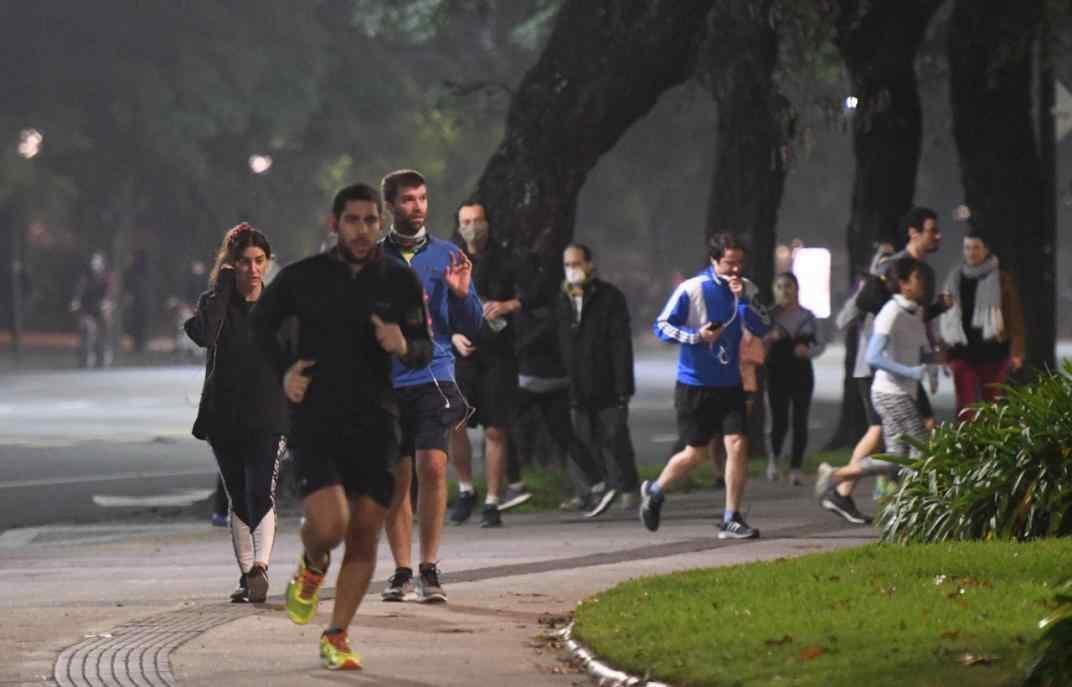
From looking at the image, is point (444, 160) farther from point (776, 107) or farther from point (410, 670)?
point (410, 670)

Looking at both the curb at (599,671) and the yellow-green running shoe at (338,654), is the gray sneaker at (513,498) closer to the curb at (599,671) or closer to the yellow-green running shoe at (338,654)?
the curb at (599,671)

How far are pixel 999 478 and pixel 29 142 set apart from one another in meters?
41.6

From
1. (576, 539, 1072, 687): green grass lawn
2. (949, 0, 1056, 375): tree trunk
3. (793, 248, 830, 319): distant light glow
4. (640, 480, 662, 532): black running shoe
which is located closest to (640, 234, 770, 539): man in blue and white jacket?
(640, 480, 662, 532): black running shoe

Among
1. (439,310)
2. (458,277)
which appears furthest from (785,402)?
(458,277)

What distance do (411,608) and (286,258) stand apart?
174 ft

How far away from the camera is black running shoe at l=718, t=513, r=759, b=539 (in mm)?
15945

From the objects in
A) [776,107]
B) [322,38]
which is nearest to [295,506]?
[776,107]

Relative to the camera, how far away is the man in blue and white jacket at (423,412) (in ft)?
41.3

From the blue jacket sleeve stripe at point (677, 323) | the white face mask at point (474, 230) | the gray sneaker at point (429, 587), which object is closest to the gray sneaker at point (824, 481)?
the blue jacket sleeve stripe at point (677, 323)

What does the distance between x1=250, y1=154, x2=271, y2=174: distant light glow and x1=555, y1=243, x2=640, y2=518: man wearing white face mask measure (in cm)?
4228

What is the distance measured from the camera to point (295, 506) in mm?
19188

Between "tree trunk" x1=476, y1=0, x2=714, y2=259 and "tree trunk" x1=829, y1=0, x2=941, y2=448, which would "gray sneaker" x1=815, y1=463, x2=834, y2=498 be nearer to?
"tree trunk" x1=476, y1=0, x2=714, y2=259

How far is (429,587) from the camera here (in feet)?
41.2

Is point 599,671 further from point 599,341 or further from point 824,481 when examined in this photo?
point 599,341
